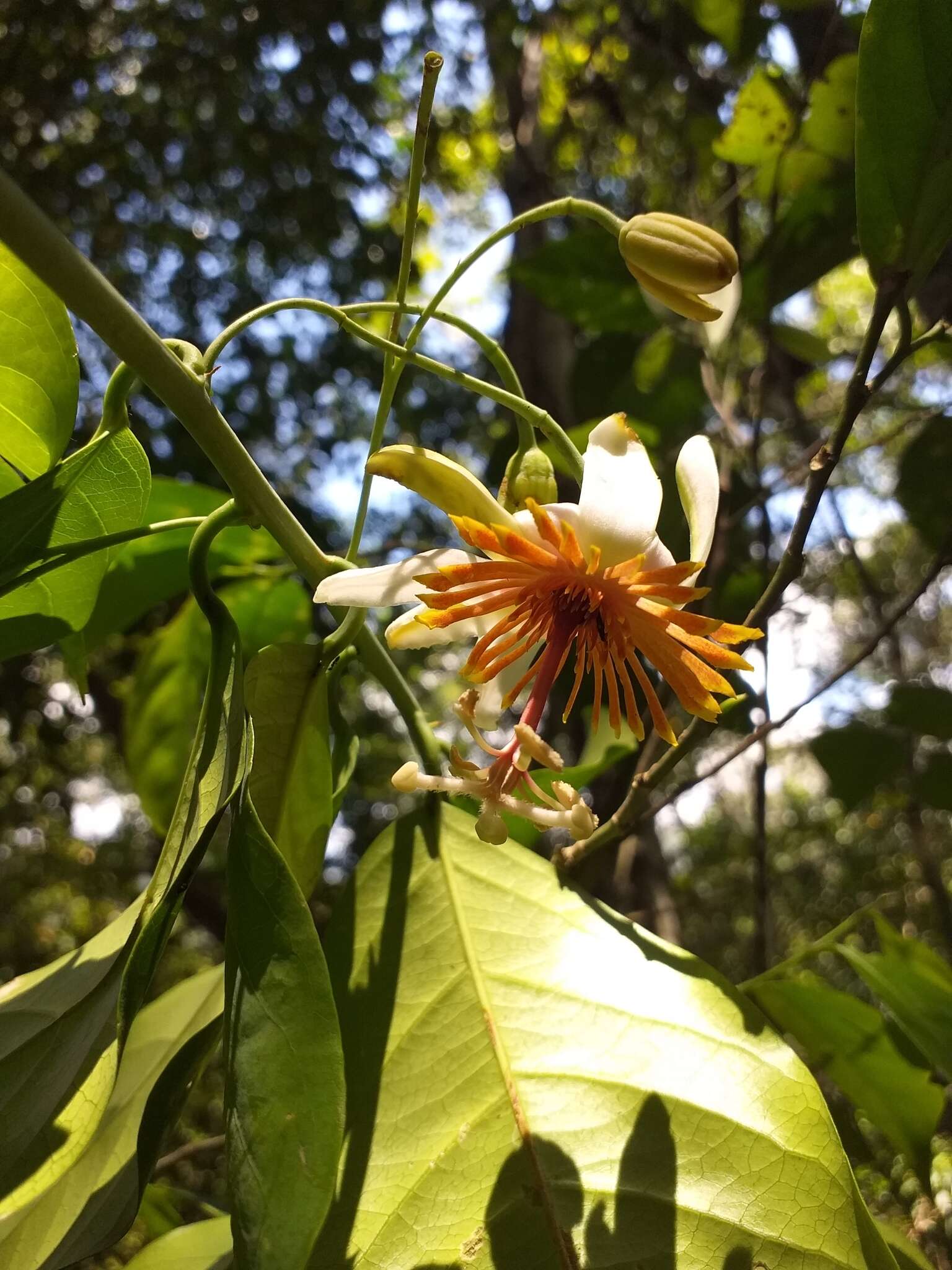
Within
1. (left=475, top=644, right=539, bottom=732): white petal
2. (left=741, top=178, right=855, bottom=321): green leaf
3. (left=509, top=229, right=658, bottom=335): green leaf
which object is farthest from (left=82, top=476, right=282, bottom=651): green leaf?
(left=741, top=178, right=855, bottom=321): green leaf

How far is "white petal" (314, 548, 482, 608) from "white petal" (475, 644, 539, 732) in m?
0.07

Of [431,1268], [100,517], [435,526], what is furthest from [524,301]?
[435,526]

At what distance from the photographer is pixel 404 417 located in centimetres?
354

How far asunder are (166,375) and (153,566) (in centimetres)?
43

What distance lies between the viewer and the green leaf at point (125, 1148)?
377mm

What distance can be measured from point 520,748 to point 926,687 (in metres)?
0.59

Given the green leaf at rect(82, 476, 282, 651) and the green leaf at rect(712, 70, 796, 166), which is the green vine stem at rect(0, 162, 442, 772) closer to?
the green leaf at rect(82, 476, 282, 651)

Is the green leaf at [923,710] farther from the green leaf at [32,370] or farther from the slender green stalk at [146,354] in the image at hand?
the green leaf at [32,370]

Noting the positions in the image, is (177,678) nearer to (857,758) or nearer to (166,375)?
(166,375)

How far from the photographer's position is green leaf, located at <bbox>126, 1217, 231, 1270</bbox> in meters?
0.49

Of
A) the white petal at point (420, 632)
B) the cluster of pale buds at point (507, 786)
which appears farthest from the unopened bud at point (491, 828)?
the white petal at point (420, 632)

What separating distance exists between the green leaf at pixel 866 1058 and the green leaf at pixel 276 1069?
0.35 m

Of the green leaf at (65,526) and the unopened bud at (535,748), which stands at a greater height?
the green leaf at (65,526)

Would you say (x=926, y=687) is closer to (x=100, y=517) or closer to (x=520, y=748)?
(x=520, y=748)
